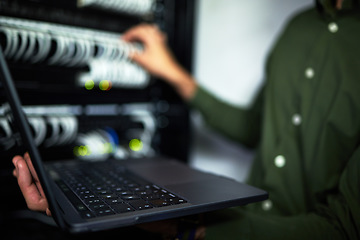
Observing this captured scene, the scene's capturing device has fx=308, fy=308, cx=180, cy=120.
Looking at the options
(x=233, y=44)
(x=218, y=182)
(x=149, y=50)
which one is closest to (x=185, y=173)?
(x=218, y=182)

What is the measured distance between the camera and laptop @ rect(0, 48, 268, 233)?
41cm

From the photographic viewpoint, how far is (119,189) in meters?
0.55

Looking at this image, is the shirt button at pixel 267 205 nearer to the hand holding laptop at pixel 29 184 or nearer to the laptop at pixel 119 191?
the laptop at pixel 119 191

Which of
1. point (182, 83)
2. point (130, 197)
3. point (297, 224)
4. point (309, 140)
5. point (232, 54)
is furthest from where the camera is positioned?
point (232, 54)

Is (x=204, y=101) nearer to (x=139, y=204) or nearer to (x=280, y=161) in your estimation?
(x=280, y=161)

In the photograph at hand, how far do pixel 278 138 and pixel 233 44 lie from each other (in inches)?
22.0

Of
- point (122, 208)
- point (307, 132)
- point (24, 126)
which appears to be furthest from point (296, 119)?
point (24, 126)

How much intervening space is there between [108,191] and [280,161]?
0.51 meters

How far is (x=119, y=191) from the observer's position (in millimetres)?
541

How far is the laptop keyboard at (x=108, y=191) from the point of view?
0.46 metres

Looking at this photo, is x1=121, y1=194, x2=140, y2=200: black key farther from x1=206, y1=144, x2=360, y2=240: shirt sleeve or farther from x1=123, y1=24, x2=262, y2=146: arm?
x1=123, y1=24, x2=262, y2=146: arm

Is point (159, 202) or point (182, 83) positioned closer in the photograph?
point (159, 202)

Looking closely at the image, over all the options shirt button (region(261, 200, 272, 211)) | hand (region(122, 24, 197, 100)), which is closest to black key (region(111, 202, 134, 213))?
shirt button (region(261, 200, 272, 211))

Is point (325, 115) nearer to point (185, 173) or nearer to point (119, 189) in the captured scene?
point (185, 173)
